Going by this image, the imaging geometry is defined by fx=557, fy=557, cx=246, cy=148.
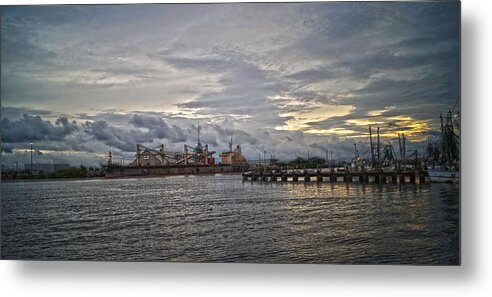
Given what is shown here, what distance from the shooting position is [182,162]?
4.58 metres

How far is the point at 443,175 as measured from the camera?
13.9 feet

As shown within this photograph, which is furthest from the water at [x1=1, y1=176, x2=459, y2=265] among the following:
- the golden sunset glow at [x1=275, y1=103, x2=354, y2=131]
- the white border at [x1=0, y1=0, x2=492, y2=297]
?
the golden sunset glow at [x1=275, y1=103, x2=354, y2=131]

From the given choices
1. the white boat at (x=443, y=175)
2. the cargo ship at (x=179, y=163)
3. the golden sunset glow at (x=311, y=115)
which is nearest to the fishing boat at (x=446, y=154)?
the white boat at (x=443, y=175)

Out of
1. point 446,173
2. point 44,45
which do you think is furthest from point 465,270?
point 44,45

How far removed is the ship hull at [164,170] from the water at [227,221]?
6cm

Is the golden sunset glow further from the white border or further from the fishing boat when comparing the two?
the white border

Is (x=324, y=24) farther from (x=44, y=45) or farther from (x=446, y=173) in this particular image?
(x=44, y=45)

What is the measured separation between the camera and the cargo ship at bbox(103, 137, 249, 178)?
177 inches

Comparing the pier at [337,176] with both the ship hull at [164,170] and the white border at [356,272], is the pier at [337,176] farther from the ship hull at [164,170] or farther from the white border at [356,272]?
the white border at [356,272]

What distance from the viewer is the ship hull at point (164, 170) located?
14.8 feet

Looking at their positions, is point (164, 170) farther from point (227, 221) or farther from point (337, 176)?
point (337, 176)

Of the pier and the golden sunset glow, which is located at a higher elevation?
the golden sunset glow

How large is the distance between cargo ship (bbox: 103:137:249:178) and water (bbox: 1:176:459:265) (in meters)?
0.08

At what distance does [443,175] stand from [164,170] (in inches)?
86.7
